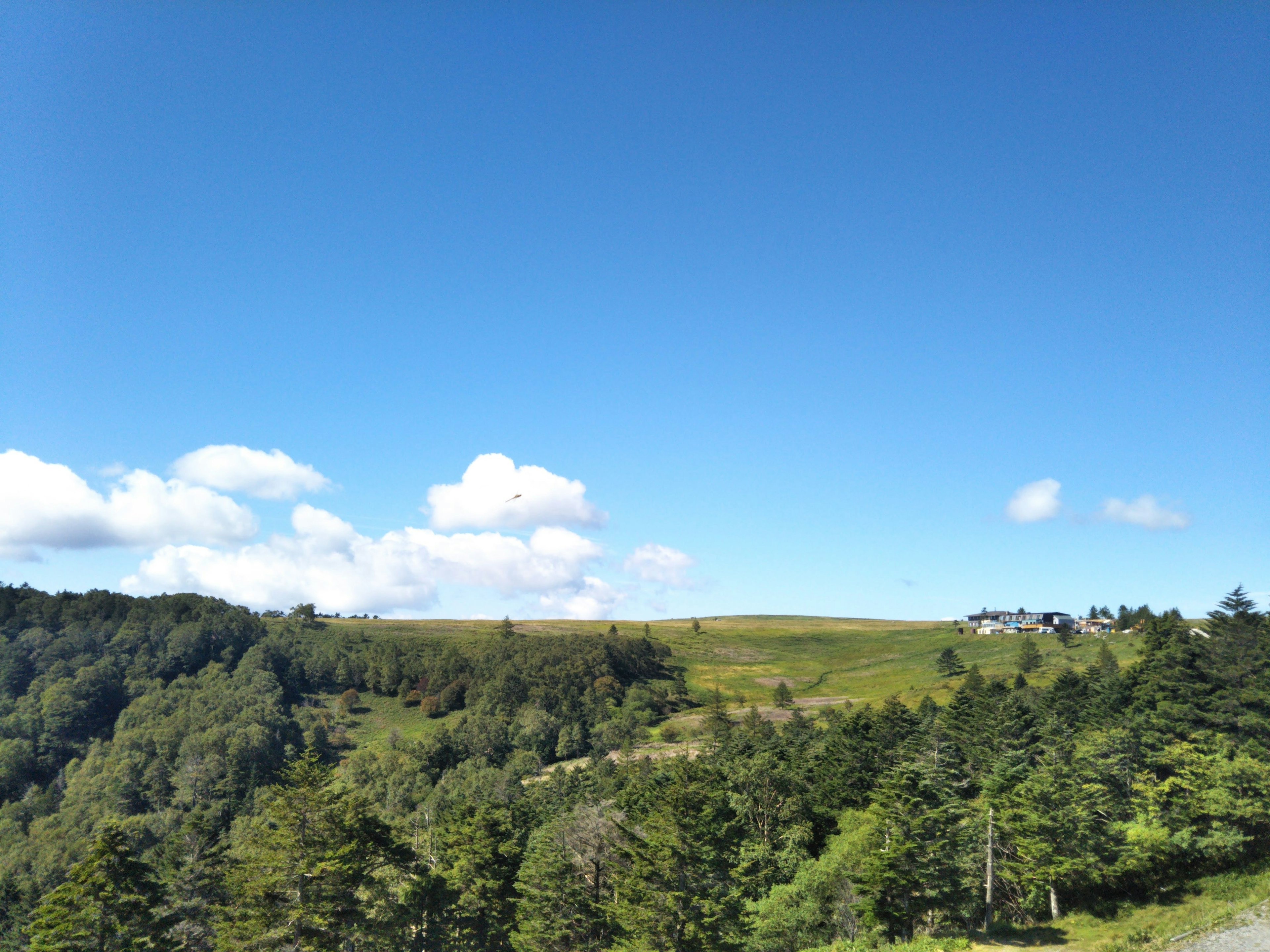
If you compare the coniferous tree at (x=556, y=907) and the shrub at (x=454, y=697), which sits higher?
the coniferous tree at (x=556, y=907)

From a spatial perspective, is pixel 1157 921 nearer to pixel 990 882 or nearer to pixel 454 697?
pixel 990 882

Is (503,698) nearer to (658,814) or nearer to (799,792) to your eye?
(799,792)

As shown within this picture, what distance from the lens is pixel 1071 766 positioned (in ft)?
193

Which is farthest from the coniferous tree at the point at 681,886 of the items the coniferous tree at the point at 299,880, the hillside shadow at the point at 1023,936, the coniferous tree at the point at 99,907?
the coniferous tree at the point at 99,907

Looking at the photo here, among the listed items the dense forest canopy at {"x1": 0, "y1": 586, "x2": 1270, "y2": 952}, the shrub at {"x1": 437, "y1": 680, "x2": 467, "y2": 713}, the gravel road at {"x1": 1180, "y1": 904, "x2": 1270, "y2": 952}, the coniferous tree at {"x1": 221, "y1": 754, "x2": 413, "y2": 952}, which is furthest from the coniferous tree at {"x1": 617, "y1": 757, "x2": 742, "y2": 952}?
the shrub at {"x1": 437, "y1": 680, "x2": 467, "y2": 713}

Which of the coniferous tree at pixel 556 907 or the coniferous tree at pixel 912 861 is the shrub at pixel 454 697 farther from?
the coniferous tree at pixel 912 861

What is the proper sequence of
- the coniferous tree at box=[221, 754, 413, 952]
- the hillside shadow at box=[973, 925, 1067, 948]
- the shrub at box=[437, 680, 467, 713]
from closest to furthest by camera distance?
the coniferous tree at box=[221, 754, 413, 952], the hillside shadow at box=[973, 925, 1067, 948], the shrub at box=[437, 680, 467, 713]

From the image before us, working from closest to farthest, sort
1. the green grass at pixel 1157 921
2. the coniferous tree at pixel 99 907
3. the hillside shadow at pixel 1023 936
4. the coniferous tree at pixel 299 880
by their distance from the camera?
1. the coniferous tree at pixel 99 907
2. the coniferous tree at pixel 299 880
3. the green grass at pixel 1157 921
4. the hillside shadow at pixel 1023 936

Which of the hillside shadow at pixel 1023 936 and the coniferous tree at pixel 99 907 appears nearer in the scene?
the coniferous tree at pixel 99 907

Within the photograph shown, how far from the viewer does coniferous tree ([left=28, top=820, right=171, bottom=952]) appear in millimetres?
38156

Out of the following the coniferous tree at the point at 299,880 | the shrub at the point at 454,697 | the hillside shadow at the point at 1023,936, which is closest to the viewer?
the coniferous tree at the point at 299,880

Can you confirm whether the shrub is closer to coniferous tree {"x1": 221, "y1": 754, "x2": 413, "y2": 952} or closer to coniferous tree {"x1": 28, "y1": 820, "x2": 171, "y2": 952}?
coniferous tree {"x1": 221, "y1": 754, "x2": 413, "y2": 952}

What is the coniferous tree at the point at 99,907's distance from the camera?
38.2 metres

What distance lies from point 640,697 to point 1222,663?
447 ft
